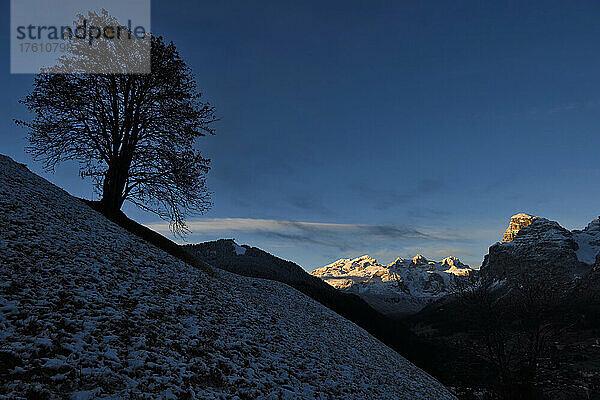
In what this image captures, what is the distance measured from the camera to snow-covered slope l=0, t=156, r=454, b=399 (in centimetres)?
784

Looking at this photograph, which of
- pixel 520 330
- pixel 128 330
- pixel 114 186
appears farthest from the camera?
pixel 114 186

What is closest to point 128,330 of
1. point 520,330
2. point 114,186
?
point 114,186

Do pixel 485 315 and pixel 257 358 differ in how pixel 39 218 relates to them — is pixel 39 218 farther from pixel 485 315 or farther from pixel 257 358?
pixel 485 315

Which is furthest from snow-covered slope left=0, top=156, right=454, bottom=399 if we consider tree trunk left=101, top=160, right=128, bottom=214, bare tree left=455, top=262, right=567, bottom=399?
bare tree left=455, top=262, right=567, bottom=399

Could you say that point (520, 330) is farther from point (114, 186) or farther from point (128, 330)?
point (114, 186)

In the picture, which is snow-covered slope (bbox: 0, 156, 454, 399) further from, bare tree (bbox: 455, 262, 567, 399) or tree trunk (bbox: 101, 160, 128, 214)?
bare tree (bbox: 455, 262, 567, 399)

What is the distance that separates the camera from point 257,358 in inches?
471

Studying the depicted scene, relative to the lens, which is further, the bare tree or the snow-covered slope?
the bare tree

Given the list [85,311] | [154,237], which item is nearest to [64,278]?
[85,311]

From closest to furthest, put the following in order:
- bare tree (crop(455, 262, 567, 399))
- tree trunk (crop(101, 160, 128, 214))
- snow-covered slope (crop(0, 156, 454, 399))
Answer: snow-covered slope (crop(0, 156, 454, 399)), bare tree (crop(455, 262, 567, 399)), tree trunk (crop(101, 160, 128, 214))

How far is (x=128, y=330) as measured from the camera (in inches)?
393

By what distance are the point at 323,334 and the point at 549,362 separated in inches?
664

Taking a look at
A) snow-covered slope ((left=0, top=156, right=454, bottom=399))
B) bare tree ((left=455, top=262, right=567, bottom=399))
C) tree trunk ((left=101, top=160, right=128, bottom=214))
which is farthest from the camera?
tree trunk ((left=101, top=160, right=128, bottom=214))

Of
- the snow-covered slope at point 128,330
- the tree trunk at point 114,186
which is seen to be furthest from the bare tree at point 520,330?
the tree trunk at point 114,186
